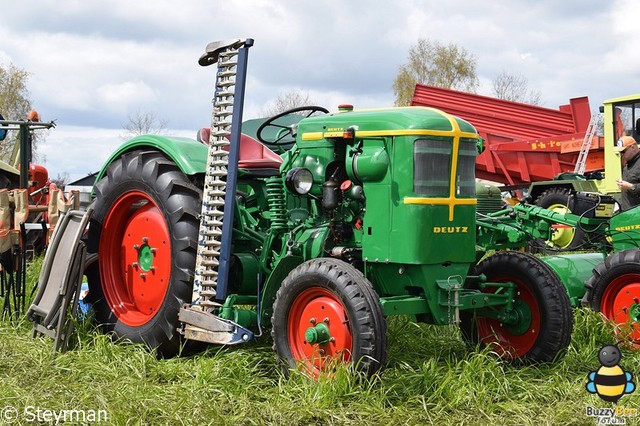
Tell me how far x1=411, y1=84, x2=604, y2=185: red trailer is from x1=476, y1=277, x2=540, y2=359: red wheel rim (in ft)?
31.1

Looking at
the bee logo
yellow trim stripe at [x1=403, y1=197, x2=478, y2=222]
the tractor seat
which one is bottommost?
the bee logo

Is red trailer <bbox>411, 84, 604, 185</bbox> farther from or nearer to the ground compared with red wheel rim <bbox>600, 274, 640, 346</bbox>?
farther from the ground

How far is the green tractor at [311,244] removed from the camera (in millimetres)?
4113

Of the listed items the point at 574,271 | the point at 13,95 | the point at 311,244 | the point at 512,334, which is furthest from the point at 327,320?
the point at 13,95

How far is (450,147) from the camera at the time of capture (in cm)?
429

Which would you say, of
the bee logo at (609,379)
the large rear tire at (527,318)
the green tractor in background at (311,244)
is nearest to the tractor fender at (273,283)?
the green tractor in background at (311,244)

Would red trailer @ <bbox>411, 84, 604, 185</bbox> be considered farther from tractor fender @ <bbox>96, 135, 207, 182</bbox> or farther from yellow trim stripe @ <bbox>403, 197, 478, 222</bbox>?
tractor fender @ <bbox>96, 135, 207, 182</bbox>

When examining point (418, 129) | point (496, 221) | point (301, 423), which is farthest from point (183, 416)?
point (496, 221)

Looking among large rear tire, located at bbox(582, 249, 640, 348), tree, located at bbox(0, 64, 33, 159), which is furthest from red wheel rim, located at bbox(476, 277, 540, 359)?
tree, located at bbox(0, 64, 33, 159)

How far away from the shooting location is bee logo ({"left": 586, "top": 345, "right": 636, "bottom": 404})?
3.99m

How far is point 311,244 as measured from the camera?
4426mm

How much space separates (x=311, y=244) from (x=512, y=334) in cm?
151

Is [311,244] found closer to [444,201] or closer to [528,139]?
[444,201]

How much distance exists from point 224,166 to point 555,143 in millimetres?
11202
